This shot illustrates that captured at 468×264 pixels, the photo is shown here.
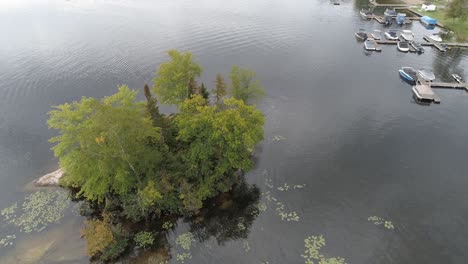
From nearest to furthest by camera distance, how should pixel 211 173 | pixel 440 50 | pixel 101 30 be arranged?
pixel 211 173 < pixel 440 50 < pixel 101 30

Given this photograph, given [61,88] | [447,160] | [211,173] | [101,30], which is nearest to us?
[211,173]

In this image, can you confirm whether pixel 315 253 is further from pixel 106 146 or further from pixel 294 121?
pixel 294 121

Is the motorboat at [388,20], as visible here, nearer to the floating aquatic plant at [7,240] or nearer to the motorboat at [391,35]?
the motorboat at [391,35]

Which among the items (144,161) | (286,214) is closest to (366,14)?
(286,214)

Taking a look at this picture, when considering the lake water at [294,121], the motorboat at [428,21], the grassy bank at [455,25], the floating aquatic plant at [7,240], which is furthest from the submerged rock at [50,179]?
the motorboat at [428,21]

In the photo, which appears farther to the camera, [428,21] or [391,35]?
[428,21]

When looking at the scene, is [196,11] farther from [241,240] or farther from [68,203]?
[241,240]

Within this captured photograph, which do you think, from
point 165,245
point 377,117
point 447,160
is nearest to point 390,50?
point 377,117
